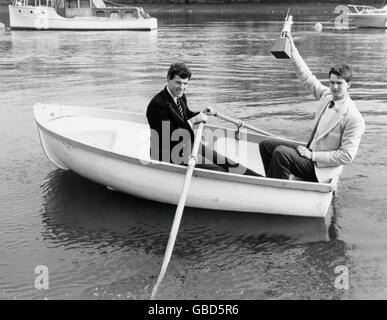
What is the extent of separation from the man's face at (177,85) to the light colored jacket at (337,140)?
1664 millimetres

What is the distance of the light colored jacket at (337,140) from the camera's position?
615cm

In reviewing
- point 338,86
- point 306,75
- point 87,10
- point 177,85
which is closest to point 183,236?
point 177,85

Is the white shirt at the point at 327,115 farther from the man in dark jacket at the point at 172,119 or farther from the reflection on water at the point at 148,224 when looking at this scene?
the man in dark jacket at the point at 172,119

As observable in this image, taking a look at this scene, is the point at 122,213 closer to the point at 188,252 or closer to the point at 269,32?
the point at 188,252

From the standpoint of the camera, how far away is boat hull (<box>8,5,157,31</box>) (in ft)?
129

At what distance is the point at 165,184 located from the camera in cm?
689

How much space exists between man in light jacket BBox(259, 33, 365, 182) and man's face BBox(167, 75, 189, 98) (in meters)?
1.36

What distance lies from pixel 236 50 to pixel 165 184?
66.8ft

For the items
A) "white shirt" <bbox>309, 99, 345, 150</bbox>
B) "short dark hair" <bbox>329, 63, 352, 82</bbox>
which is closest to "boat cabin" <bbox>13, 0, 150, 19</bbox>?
"white shirt" <bbox>309, 99, 345, 150</bbox>

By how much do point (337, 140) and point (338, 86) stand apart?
0.66 meters

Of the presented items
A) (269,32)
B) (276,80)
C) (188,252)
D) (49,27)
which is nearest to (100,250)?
(188,252)

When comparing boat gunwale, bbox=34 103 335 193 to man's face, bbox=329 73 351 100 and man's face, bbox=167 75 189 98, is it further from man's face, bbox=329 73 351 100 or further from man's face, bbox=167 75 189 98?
man's face, bbox=329 73 351 100

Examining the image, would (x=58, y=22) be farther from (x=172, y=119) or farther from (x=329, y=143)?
(x=329, y=143)

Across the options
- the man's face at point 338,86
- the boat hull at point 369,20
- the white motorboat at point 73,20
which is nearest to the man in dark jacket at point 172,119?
the man's face at point 338,86
